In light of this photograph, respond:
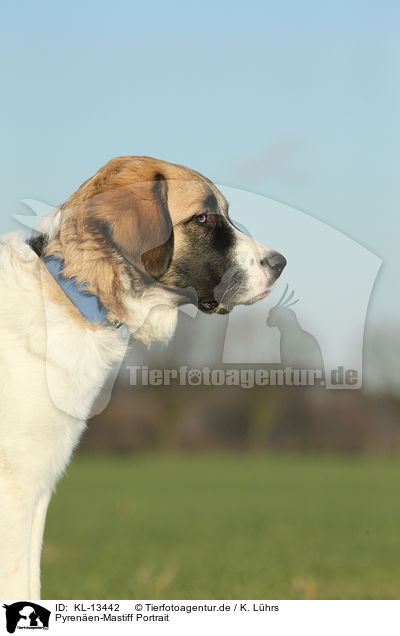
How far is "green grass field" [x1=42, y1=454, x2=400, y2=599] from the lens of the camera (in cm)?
643

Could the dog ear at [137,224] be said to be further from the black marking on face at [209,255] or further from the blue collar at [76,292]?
the blue collar at [76,292]

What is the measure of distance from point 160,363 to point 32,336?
0.87 metres

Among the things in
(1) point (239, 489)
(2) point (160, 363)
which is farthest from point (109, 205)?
(1) point (239, 489)

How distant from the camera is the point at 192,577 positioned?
22.6ft

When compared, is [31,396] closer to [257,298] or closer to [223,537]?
[257,298]

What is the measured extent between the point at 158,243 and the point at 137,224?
16cm

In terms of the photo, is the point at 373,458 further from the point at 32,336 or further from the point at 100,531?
the point at 32,336

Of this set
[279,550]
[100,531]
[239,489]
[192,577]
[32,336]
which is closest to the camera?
[32,336]

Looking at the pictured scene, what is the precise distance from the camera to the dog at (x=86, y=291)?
371 centimetres
